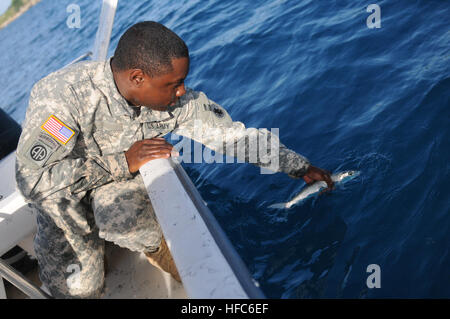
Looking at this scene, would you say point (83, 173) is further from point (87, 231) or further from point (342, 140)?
point (342, 140)

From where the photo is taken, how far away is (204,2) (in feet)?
31.7

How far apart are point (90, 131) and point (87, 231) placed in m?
0.81

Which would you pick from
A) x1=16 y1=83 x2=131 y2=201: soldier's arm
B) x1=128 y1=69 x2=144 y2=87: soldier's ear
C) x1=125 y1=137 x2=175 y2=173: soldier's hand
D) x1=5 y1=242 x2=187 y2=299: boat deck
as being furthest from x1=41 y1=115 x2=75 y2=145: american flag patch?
x1=5 y1=242 x2=187 y2=299: boat deck

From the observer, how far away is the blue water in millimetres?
2822

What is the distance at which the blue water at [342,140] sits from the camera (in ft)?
9.26

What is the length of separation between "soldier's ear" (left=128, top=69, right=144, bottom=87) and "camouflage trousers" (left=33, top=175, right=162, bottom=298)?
81 centimetres

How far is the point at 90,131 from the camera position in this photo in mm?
3053

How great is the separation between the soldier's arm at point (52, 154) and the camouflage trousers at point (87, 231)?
0.16m

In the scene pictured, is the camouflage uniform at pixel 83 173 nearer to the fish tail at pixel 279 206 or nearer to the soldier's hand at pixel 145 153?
the soldier's hand at pixel 145 153

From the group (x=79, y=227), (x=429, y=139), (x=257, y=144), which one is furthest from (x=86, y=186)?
(x=429, y=139)

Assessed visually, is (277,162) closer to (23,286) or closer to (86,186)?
(86,186)

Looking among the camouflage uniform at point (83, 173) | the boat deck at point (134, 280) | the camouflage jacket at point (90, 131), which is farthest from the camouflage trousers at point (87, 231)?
the boat deck at point (134, 280)

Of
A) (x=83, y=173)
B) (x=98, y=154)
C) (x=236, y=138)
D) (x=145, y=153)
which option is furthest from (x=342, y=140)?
(x=83, y=173)

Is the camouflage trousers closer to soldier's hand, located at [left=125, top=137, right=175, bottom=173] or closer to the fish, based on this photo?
soldier's hand, located at [left=125, top=137, right=175, bottom=173]
